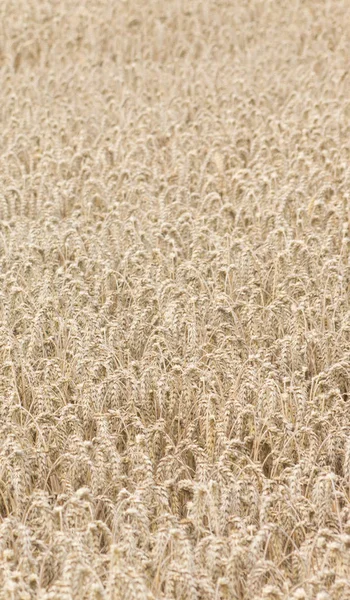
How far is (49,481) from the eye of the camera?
3.84 metres

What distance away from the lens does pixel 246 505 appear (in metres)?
3.52

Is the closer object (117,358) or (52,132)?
(117,358)

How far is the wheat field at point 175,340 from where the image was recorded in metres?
3.15

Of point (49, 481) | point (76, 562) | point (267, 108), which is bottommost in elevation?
point (49, 481)

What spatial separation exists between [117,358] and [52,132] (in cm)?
383

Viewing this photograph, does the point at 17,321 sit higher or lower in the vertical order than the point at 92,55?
lower

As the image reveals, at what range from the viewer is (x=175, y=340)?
4594 millimetres

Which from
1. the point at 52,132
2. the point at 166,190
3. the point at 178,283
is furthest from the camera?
the point at 52,132

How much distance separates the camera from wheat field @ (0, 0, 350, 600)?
10.3 ft

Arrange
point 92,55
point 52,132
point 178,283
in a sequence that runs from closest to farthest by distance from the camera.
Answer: point 178,283 → point 52,132 → point 92,55

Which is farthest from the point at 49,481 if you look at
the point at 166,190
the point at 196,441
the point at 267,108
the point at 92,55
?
the point at 92,55

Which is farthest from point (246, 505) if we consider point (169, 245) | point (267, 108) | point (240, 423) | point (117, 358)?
point (267, 108)

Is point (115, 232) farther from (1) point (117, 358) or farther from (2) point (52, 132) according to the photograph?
(2) point (52, 132)

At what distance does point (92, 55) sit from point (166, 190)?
15.5 feet
